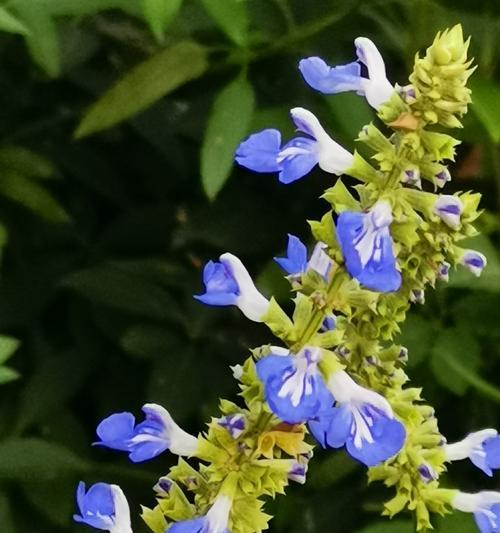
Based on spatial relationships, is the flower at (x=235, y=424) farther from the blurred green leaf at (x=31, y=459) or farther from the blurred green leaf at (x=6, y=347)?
the blurred green leaf at (x=31, y=459)

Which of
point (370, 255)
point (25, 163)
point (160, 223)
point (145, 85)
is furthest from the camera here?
point (160, 223)

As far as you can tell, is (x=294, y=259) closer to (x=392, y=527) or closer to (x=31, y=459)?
(x=392, y=527)

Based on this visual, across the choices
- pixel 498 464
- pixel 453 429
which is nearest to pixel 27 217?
pixel 453 429

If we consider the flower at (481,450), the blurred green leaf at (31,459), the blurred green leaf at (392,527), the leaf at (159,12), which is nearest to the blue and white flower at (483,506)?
the flower at (481,450)

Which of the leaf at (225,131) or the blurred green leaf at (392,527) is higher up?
the leaf at (225,131)

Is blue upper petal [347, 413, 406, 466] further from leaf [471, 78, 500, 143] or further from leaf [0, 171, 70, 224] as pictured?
leaf [0, 171, 70, 224]

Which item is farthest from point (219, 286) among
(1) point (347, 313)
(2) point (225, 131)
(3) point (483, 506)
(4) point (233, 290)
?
(2) point (225, 131)

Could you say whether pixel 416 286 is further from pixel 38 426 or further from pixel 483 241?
pixel 38 426
